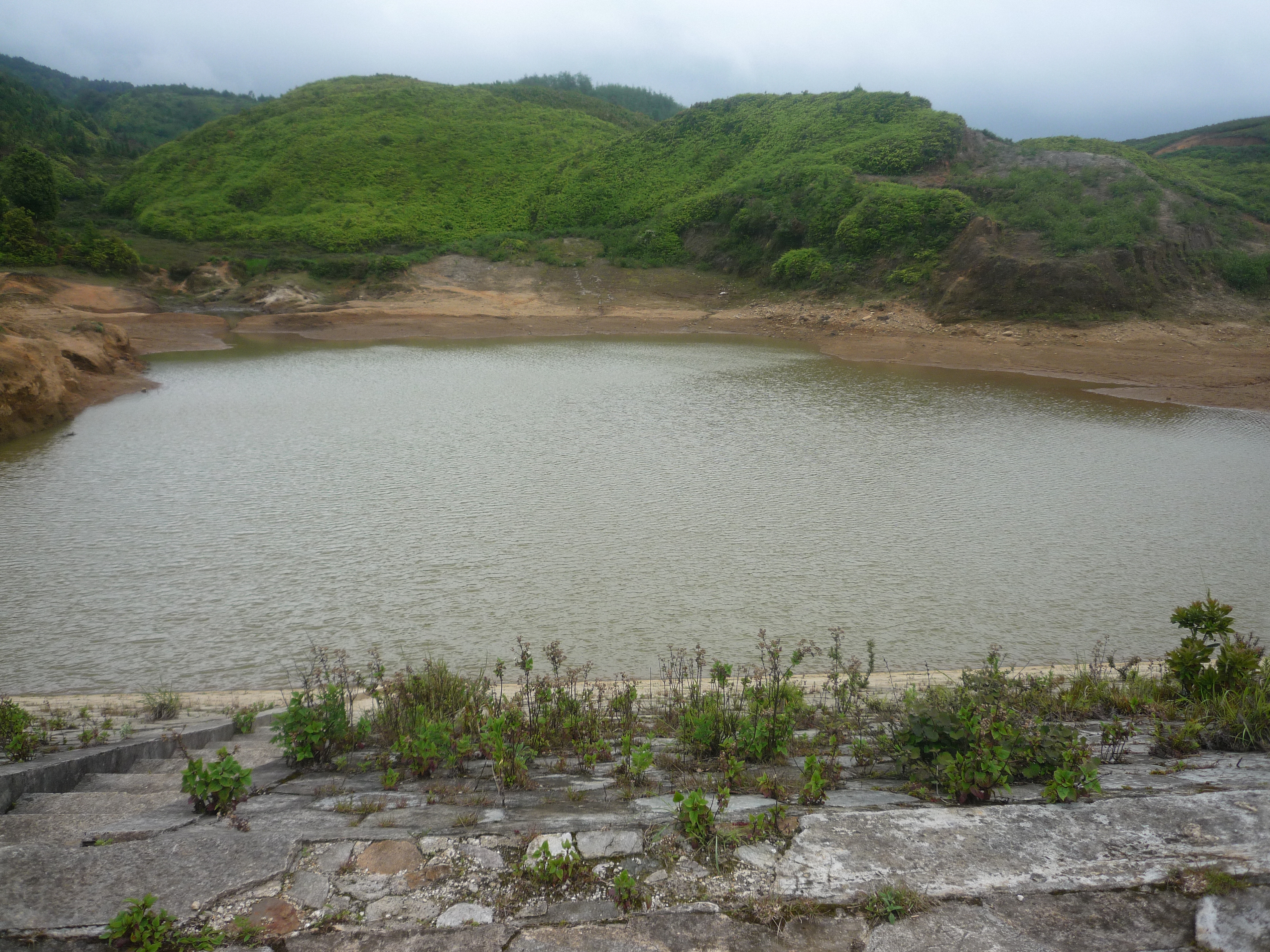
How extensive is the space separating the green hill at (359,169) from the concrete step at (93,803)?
40729 millimetres

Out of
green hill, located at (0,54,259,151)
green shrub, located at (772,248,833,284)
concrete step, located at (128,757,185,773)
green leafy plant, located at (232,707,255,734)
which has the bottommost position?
green leafy plant, located at (232,707,255,734)

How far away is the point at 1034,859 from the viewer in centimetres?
249

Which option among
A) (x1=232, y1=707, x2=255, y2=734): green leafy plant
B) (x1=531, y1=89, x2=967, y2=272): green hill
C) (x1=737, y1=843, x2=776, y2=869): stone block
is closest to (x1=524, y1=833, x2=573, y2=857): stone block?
(x1=737, y1=843, x2=776, y2=869): stone block

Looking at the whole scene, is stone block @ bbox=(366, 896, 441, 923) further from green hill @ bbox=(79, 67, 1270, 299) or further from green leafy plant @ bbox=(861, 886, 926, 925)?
green hill @ bbox=(79, 67, 1270, 299)

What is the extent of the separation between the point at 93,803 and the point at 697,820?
229 centimetres

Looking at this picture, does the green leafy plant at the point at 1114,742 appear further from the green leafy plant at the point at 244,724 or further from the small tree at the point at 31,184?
the small tree at the point at 31,184

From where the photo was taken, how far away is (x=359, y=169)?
156 ft

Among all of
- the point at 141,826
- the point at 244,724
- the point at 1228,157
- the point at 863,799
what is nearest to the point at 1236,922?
the point at 863,799

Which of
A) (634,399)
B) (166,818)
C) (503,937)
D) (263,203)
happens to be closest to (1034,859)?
(503,937)

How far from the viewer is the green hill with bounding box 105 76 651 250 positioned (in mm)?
41594

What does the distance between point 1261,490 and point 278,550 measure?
1319 cm

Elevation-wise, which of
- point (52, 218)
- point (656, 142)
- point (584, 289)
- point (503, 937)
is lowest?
point (503, 937)

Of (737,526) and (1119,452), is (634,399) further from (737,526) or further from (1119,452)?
(1119,452)

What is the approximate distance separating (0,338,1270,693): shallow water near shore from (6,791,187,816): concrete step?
2.83 meters
